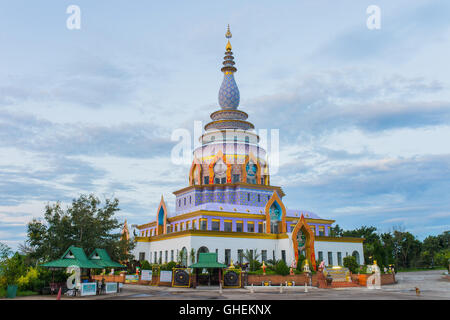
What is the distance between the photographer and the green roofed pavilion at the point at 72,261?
25.6 meters

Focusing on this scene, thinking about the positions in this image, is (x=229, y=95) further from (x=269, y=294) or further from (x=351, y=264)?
(x=269, y=294)

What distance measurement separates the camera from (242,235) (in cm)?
4391

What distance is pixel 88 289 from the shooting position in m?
27.0

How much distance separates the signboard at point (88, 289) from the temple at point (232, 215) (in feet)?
46.1

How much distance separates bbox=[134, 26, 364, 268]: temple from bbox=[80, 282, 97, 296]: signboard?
46.1 ft

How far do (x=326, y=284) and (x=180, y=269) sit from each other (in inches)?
533

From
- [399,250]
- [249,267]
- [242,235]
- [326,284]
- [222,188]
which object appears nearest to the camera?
[326,284]

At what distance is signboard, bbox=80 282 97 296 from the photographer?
26.6m

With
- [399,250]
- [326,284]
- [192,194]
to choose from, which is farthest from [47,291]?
[399,250]

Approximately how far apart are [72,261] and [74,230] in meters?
8.60

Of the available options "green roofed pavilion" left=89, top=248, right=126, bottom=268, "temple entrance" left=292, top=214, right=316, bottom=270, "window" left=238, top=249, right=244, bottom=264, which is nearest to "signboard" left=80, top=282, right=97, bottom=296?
"green roofed pavilion" left=89, top=248, right=126, bottom=268
